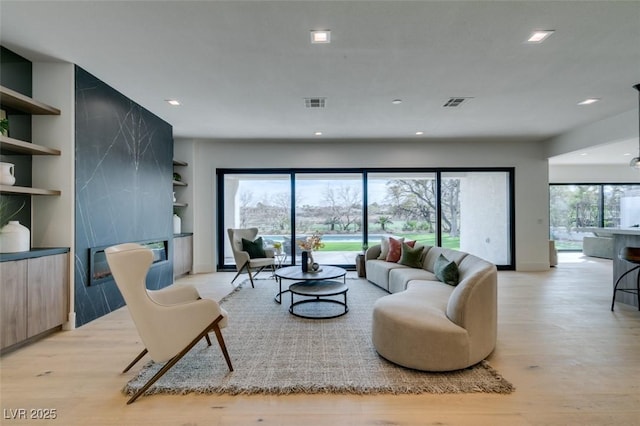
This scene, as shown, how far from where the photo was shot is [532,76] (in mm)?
3391

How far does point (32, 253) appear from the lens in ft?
9.20

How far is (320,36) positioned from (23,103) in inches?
117

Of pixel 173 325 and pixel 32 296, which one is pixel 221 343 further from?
pixel 32 296

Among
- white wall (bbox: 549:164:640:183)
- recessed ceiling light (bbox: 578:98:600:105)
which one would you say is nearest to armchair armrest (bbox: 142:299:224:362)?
recessed ceiling light (bbox: 578:98:600:105)

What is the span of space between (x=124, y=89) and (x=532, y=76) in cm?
499

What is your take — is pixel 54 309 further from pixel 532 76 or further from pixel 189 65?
pixel 532 76

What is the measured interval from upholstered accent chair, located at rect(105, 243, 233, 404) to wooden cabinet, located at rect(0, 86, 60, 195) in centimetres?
166

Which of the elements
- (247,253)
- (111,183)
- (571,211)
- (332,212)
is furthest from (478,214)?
(111,183)

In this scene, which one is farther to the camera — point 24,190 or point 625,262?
point 625,262

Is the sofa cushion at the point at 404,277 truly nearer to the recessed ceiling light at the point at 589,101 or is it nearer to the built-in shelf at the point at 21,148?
the recessed ceiling light at the point at 589,101

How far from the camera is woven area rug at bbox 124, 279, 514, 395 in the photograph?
7.00 feet

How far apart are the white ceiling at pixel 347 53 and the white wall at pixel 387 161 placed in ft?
5.65

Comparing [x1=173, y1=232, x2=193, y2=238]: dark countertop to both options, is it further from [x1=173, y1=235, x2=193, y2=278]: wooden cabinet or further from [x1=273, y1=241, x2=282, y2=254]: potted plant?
[x1=273, y1=241, x2=282, y2=254]: potted plant

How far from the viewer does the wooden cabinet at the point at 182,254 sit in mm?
5723
